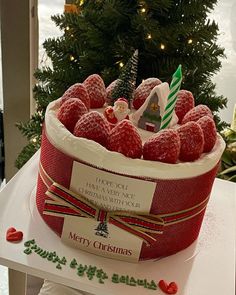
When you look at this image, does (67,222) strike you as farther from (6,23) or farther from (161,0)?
(6,23)

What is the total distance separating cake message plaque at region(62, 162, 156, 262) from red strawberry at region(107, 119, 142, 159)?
0.04m

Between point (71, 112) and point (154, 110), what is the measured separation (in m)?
0.18

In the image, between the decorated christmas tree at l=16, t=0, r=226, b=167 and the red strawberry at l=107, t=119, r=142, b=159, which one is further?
the decorated christmas tree at l=16, t=0, r=226, b=167

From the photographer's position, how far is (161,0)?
983mm

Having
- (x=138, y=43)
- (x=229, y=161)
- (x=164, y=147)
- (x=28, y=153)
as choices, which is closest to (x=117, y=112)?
(x=164, y=147)

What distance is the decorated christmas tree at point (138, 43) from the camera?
102 cm

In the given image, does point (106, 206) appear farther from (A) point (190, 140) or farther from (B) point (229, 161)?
(B) point (229, 161)

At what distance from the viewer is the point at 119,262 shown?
0.78 m

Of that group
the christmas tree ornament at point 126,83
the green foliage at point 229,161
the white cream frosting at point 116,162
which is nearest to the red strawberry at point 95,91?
the christmas tree ornament at point 126,83

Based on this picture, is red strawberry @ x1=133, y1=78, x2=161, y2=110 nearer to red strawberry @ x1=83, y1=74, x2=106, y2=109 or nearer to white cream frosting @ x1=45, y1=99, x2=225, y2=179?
red strawberry @ x1=83, y1=74, x2=106, y2=109

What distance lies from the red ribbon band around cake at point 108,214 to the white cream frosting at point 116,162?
0.24 ft

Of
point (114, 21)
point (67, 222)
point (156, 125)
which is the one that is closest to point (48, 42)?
point (114, 21)

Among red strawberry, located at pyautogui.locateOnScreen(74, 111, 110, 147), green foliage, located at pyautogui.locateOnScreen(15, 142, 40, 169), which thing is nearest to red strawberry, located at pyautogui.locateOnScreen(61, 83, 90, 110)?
red strawberry, located at pyautogui.locateOnScreen(74, 111, 110, 147)

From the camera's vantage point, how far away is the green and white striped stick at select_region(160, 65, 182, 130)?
0.78 meters
